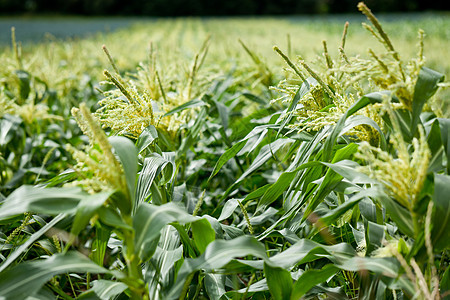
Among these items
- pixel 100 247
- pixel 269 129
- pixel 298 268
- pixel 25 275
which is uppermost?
pixel 269 129

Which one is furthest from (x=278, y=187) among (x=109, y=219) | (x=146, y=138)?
(x=109, y=219)

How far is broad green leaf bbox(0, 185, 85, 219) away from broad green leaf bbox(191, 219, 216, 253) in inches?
10.6

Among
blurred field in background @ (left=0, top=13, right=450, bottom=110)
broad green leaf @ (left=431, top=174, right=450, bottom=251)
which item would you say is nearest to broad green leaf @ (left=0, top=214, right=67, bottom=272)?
broad green leaf @ (left=431, top=174, right=450, bottom=251)

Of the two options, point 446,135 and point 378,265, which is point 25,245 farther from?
point 446,135

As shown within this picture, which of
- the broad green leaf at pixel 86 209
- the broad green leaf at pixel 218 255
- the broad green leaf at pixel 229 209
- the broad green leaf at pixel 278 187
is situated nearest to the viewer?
the broad green leaf at pixel 86 209

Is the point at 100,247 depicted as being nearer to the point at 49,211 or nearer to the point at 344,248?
the point at 49,211

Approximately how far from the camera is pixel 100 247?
1.01m

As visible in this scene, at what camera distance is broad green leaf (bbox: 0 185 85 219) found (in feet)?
2.37

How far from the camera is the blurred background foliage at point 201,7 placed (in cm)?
3484

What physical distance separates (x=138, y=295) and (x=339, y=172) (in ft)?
1.69

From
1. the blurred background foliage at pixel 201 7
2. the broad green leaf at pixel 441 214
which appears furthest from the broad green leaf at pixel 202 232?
the blurred background foliage at pixel 201 7

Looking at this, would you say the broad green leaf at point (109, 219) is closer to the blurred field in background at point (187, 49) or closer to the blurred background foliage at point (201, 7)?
the blurred field in background at point (187, 49)

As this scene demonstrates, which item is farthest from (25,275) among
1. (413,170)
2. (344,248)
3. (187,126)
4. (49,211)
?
(187,126)

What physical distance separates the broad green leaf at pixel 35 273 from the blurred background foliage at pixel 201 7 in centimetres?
3697
